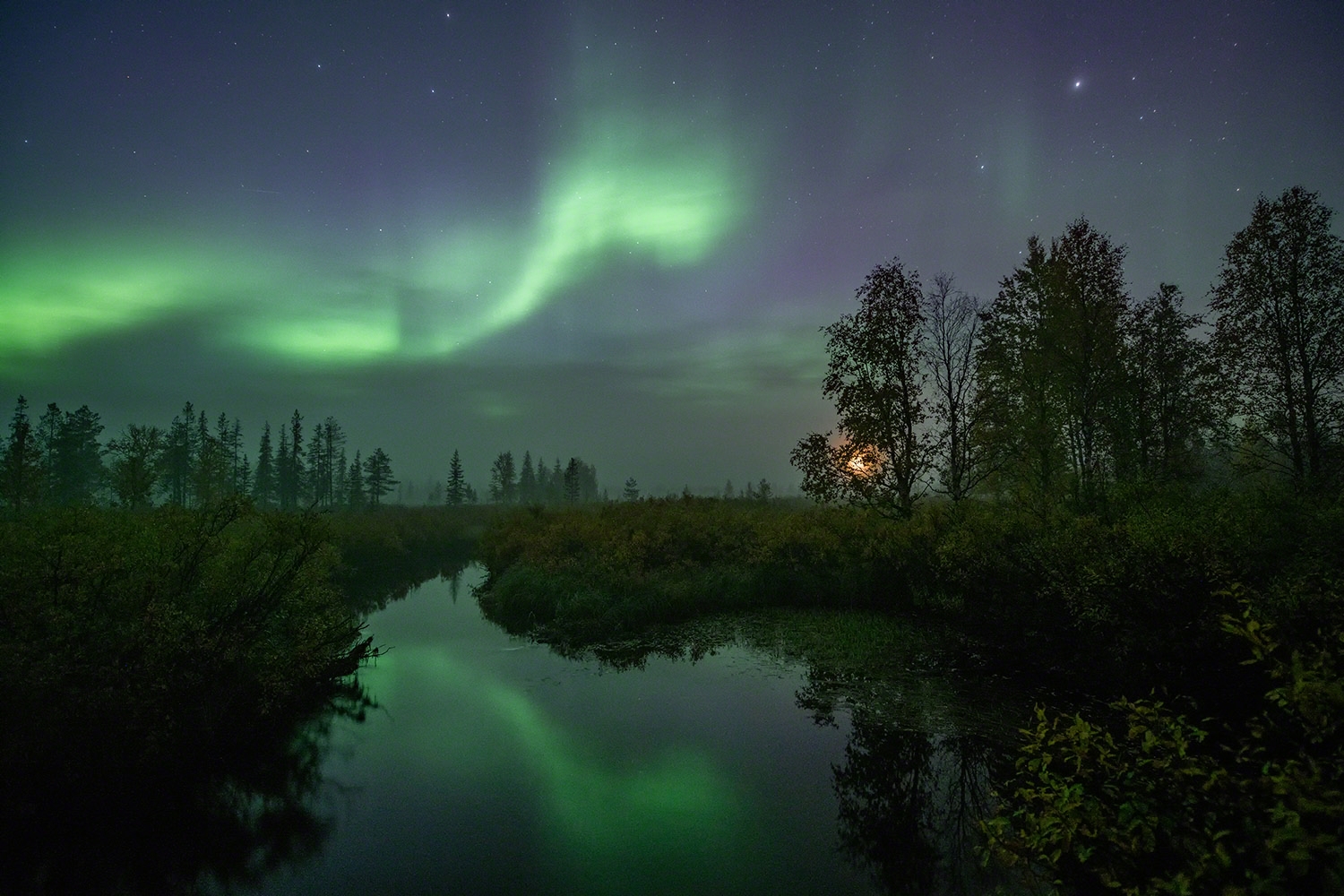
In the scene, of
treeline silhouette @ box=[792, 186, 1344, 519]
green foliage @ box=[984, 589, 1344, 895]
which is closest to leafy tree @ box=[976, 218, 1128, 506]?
treeline silhouette @ box=[792, 186, 1344, 519]

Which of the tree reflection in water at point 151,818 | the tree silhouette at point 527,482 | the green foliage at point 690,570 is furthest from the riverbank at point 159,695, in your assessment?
the tree silhouette at point 527,482

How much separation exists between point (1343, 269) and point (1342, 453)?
556cm

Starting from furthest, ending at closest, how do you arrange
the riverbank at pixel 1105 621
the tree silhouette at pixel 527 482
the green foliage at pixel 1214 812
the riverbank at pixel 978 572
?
the tree silhouette at pixel 527 482 → the riverbank at pixel 978 572 → the riverbank at pixel 1105 621 → the green foliage at pixel 1214 812

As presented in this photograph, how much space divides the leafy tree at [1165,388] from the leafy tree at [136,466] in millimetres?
58541

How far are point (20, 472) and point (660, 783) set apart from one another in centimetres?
5958

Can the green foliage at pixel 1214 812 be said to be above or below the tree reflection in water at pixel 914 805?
above

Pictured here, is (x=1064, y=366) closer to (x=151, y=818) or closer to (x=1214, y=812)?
(x=1214, y=812)

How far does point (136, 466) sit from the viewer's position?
41500mm

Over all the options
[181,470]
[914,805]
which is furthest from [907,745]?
[181,470]

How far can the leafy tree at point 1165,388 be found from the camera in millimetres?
19531

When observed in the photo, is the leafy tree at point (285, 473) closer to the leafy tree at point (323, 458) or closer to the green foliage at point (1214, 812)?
the leafy tree at point (323, 458)

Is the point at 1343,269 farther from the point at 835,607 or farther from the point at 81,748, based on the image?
the point at 81,748

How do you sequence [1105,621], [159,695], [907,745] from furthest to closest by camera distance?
[1105,621]
[907,745]
[159,695]

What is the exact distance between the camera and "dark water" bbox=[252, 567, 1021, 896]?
6.67 metres
